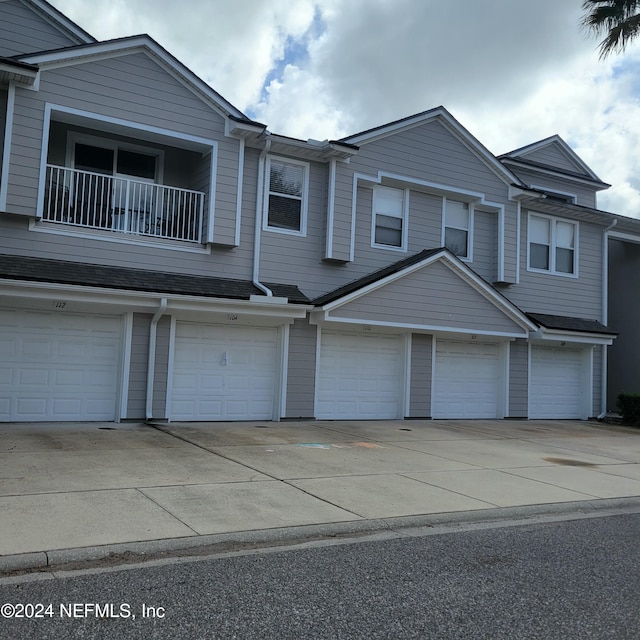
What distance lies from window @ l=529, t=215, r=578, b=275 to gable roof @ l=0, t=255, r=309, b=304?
7976 millimetres

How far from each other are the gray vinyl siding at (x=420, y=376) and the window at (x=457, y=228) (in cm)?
267

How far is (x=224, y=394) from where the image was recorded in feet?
45.9

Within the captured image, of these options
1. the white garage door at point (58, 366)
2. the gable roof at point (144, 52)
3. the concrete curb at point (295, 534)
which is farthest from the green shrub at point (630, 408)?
Result: the white garage door at point (58, 366)

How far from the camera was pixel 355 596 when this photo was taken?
462 centimetres

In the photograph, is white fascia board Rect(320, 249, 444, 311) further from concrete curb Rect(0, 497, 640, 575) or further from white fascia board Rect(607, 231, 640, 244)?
white fascia board Rect(607, 231, 640, 244)

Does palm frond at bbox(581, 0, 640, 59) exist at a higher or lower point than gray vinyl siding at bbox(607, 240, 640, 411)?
higher

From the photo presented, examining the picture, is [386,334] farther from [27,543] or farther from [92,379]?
[27,543]

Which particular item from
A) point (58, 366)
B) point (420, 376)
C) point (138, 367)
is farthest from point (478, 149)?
point (58, 366)

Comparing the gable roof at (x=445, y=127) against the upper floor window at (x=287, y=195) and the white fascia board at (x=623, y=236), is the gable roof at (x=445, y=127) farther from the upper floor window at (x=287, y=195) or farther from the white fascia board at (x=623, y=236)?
the white fascia board at (x=623, y=236)

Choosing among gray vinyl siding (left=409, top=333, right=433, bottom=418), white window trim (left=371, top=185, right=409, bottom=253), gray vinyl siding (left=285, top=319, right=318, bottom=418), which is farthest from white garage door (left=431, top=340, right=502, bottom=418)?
gray vinyl siding (left=285, top=319, right=318, bottom=418)

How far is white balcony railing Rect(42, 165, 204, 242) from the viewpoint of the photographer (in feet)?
42.6

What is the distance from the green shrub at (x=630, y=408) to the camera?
59.7 ft

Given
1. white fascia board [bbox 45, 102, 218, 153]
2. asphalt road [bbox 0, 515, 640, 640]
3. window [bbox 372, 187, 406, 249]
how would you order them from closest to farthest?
asphalt road [bbox 0, 515, 640, 640] → white fascia board [bbox 45, 102, 218, 153] → window [bbox 372, 187, 406, 249]

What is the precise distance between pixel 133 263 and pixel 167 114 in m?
3.17
